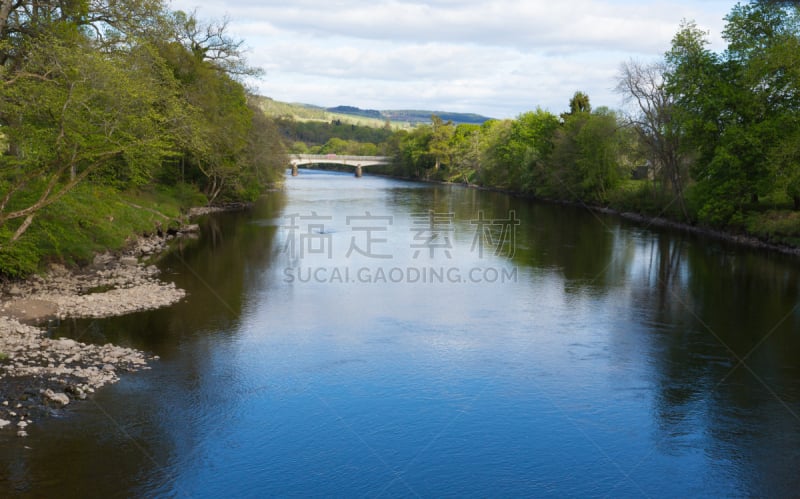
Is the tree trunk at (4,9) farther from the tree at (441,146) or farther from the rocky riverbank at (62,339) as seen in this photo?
the tree at (441,146)

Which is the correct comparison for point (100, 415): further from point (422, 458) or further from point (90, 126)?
point (90, 126)

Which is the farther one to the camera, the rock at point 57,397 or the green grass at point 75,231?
the green grass at point 75,231

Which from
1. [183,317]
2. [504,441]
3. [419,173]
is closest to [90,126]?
[183,317]

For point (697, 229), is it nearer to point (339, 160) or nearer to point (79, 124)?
point (79, 124)

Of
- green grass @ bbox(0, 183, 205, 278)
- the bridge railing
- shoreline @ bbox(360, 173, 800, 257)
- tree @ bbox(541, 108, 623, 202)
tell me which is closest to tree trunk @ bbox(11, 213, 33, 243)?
green grass @ bbox(0, 183, 205, 278)

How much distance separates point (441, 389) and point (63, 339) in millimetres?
9726

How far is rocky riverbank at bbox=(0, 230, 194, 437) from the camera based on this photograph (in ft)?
44.7

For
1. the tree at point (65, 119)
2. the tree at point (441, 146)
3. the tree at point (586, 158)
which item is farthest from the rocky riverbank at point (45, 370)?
the tree at point (441, 146)

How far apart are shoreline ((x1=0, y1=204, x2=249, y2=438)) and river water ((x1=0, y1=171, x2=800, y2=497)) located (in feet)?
2.04

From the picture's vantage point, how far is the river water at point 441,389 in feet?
38.4

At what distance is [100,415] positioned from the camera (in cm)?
1335

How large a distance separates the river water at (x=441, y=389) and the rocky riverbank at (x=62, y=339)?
0.66m

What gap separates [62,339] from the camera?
682 inches

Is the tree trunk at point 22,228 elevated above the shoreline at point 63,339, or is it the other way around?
the tree trunk at point 22,228
